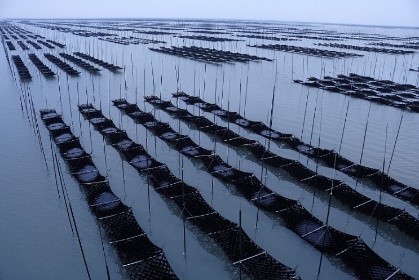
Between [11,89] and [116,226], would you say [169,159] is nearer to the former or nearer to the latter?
[116,226]

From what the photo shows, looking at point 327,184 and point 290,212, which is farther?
point 327,184

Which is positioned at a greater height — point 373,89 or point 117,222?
point 373,89

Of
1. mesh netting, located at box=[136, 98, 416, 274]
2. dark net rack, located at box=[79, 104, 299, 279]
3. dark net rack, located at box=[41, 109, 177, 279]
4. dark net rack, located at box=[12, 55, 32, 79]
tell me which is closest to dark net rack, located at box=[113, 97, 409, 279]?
mesh netting, located at box=[136, 98, 416, 274]

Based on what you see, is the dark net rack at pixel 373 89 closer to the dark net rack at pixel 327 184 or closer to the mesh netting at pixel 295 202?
the dark net rack at pixel 327 184

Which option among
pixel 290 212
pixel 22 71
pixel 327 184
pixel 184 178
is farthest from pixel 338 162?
pixel 22 71

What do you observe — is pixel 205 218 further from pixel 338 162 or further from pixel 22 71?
pixel 22 71

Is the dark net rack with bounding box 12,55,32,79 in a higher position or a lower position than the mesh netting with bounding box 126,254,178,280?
higher

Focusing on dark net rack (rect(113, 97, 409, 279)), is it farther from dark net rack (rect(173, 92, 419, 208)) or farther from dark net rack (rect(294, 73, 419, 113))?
dark net rack (rect(294, 73, 419, 113))
